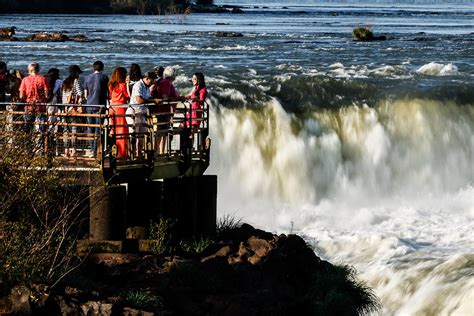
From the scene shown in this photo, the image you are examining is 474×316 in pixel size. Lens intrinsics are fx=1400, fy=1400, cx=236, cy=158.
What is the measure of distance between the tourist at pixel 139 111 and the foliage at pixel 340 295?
357 centimetres

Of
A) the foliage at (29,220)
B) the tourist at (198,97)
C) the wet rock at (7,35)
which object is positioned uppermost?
the tourist at (198,97)

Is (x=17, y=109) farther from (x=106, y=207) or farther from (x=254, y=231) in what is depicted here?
(x=254, y=231)

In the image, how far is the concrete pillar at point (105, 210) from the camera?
71.1 ft

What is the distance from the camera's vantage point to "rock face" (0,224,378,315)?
62.3 feet

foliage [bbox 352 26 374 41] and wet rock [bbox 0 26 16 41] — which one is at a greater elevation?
foliage [bbox 352 26 374 41]

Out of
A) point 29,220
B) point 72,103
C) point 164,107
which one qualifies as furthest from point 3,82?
point 29,220

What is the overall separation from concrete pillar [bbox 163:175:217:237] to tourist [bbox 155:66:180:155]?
665 millimetres

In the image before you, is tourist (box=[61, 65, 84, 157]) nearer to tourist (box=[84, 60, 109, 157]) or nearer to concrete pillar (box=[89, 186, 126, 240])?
tourist (box=[84, 60, 109, 157])

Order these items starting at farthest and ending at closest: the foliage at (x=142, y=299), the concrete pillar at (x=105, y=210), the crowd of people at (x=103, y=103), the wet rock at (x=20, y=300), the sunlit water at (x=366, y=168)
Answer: the sunlit water at (x=366, y=168) < the crowd of people at (x=103, y=103) < the concrete pillar at (x=105, y=210) < the foliage at (x=142, y=299) < the wet rock at (x=20, y=300)

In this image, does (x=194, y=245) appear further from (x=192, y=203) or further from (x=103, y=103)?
(x=103, y=103)

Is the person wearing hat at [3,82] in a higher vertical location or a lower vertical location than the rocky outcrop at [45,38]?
higher

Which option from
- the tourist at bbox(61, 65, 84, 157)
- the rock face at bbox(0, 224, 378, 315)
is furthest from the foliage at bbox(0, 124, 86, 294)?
the tourist at bbox(61, 65, 84, 157)

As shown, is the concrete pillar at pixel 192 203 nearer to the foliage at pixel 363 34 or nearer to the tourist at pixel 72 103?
the tourist at pixel 72 103

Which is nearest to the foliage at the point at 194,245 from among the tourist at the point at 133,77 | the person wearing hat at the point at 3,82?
the tourist at the point at 133,77
